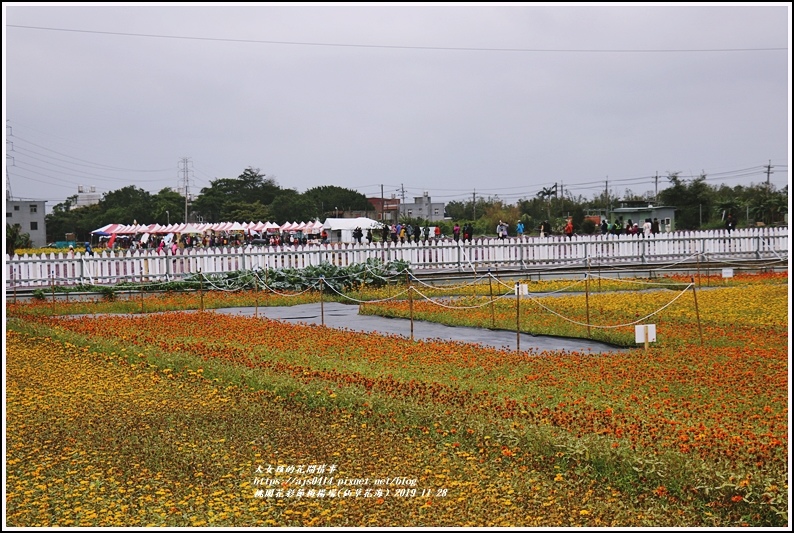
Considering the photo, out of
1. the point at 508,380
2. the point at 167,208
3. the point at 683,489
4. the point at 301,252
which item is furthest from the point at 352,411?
the point at 167,208

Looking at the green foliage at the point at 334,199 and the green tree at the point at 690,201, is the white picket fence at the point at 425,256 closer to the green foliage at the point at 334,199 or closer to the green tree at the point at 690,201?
the green tree at the point at 690,201

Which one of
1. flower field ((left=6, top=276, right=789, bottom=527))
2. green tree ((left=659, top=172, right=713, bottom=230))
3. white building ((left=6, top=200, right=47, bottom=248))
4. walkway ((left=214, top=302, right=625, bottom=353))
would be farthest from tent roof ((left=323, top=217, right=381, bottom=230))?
flower field ((left=6, top=276, right=789, bottom=527))

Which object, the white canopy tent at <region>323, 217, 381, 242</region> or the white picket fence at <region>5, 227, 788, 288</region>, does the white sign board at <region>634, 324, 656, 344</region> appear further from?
the white canopy tent at <region>323, 217, 381, 242</region>

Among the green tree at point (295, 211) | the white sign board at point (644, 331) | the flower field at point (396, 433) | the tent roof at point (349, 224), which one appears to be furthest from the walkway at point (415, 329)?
the green tree at point (295, 211)

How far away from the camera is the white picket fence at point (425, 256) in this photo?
2897 centimetres

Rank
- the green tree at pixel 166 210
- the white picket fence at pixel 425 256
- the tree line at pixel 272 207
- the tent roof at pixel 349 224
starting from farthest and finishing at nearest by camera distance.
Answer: the green tree at pixel 166 210
the tree line at pixel 272 207
the tent roof at pixel 349 224
the white picket fence at pixel 425 256

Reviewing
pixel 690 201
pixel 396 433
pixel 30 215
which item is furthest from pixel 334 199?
pixel 396 433

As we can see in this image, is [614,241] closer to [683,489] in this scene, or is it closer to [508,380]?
[508,380]

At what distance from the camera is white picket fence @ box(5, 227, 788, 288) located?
29.0m

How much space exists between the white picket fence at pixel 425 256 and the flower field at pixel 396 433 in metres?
14.2

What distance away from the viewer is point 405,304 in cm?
2141

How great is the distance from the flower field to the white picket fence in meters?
14.2

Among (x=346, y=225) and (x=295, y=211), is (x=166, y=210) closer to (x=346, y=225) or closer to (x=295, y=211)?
(x=295, y=211)

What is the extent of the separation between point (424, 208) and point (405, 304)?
78.7m
